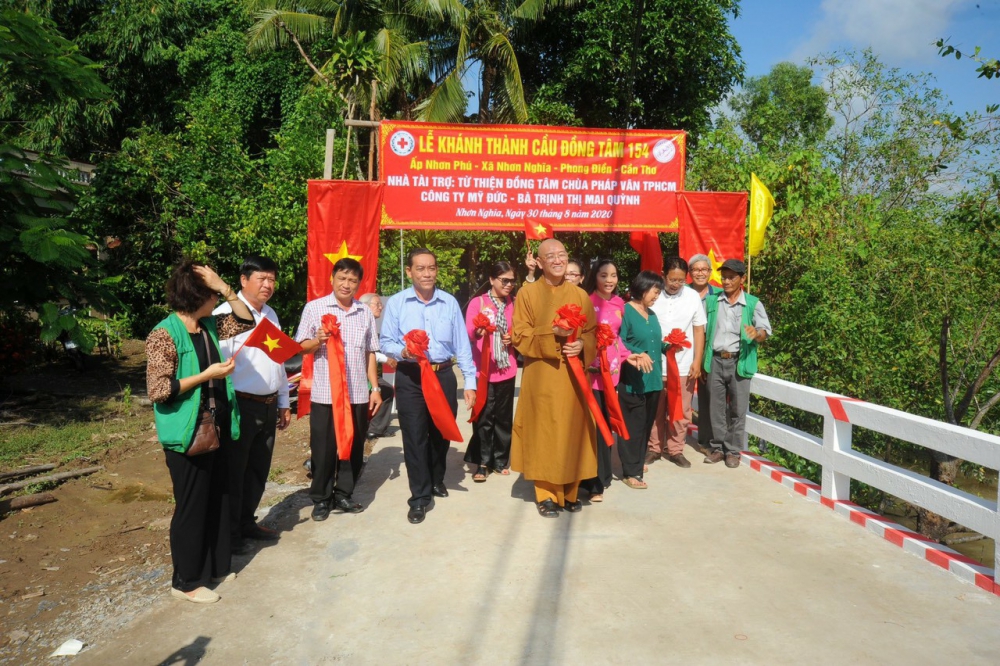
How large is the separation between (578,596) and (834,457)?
271 cm

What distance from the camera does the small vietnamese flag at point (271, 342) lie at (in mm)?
4410

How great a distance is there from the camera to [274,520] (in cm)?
543

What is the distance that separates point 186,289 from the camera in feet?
12.9

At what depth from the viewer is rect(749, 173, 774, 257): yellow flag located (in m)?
8.31

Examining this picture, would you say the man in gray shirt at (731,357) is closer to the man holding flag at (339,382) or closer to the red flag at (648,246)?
the red flag at (648,246)

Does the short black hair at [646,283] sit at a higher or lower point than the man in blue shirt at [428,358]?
higher

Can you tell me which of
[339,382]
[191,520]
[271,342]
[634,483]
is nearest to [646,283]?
[634,483]

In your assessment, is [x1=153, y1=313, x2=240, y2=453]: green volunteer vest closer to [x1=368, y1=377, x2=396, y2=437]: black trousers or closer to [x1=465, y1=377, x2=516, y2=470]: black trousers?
[x1=465, y1=377, x2=516, y2=470]: black trousers

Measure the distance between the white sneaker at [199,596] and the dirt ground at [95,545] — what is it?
177mm

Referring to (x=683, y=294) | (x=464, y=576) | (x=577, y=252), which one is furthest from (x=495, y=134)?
(x=577, y=252)

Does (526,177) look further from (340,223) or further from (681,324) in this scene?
(681,324)

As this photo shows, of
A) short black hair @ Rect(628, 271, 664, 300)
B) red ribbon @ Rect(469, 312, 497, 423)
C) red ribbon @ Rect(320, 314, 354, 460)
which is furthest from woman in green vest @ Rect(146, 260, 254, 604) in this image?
short black hair @ Rect(628, 271, 664, 300)

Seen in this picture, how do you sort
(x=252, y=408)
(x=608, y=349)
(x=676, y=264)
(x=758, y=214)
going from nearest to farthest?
(x=252, y=408)
(x=608, y=349)
(x=676, y=264)
(x=758, y=214)

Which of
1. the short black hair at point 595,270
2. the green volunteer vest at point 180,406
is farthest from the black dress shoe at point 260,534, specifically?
the short black hair at point 595,270
